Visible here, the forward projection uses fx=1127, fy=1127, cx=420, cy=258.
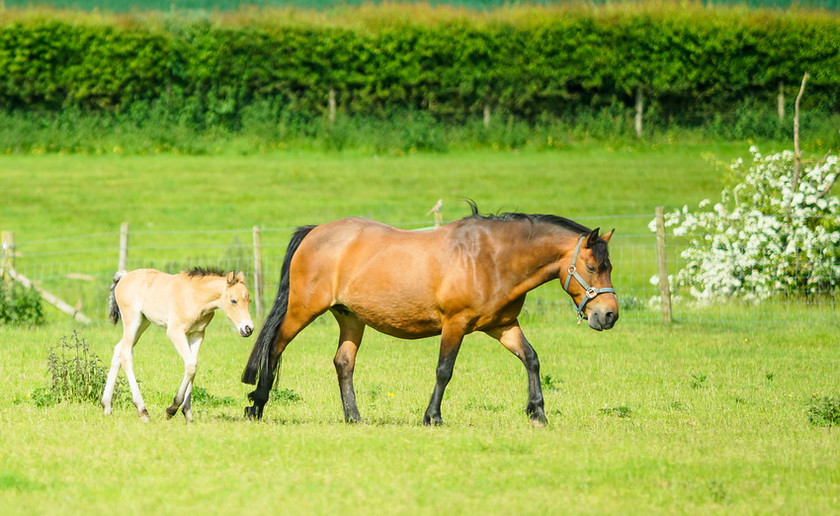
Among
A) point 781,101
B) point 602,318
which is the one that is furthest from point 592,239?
point 781,101

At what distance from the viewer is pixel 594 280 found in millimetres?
9609

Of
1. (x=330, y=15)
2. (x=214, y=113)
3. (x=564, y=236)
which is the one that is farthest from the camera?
(x=330, y=15)

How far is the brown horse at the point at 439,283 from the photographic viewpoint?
9773 millimetres

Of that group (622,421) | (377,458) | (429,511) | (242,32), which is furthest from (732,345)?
(242,32)

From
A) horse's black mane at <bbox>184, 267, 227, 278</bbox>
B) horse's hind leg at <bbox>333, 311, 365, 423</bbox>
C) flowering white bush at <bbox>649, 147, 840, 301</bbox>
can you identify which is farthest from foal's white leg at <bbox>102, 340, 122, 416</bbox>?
flowering white bush at <bbox>649, 147, 840, 301</bbox>

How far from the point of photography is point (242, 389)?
40.8ft

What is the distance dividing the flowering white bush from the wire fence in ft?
0.96

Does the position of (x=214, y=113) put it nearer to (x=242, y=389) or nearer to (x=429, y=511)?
(x=242, y=389)

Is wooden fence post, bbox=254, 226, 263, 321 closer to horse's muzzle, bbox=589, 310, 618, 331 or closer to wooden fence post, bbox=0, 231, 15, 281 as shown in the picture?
wooden fence post, bbox=0, 231, 15, 281

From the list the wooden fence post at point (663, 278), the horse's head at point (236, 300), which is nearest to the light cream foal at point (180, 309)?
the horse's head at point (236, 300)

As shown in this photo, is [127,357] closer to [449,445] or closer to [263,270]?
[449,445]

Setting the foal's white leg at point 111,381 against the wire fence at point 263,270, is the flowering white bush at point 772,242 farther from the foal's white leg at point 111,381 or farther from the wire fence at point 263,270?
the foal's white leg at point 111,381

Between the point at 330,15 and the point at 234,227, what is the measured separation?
1146 cm

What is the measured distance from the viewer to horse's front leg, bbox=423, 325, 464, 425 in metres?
9.84
